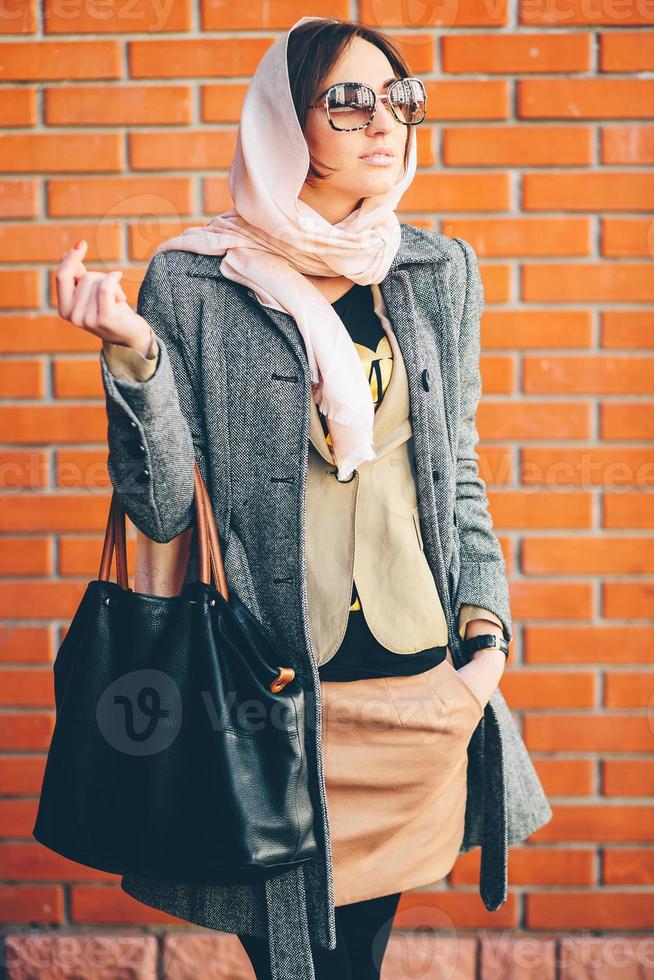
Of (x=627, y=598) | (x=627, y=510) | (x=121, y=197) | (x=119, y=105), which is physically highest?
(x=119, y=105)

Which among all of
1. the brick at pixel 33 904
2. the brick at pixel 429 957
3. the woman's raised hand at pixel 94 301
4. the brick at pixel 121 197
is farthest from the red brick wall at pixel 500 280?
the woman's raised hand at pixel 94 301

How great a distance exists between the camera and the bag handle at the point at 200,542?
60.1 inches

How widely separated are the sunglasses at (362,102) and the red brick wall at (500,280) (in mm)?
784

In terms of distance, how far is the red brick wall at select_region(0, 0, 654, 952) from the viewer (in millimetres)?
2436

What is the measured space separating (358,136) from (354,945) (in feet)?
4.59

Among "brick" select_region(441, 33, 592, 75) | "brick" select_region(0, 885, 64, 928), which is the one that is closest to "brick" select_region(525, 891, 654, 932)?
"brick" select_region(0, 885, 64, 928)

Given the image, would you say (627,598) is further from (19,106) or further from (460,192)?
(19,106)

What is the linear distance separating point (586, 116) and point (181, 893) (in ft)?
A: 6.52

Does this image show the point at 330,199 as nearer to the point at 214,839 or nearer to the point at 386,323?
the point at 386,323

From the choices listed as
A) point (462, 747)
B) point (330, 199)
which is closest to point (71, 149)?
point (330, 199)

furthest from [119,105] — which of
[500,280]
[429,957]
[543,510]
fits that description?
[429,957]

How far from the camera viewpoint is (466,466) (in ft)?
6.25

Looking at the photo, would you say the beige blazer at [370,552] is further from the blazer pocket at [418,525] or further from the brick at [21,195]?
the brick at [21,195]

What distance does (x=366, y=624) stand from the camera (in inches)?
63.1
